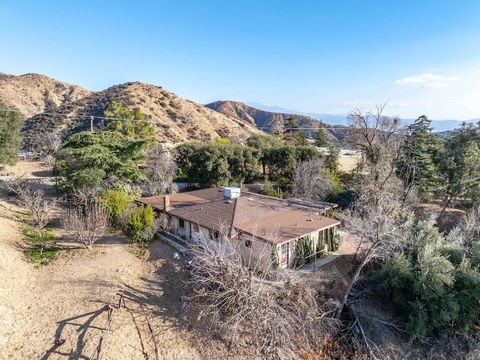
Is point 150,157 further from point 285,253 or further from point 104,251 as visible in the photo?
point 285,253

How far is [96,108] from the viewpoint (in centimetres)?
6272

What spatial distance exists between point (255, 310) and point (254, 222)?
6.20 m

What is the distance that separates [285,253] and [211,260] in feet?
18.3

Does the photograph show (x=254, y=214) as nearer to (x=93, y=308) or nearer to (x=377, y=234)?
(x=377, y=234)

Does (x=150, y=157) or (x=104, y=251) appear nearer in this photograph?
(x=104, y=251)

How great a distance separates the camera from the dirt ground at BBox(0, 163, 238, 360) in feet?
37.8

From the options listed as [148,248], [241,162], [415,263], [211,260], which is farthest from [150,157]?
[415,263]

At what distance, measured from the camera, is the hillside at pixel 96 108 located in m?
57.6

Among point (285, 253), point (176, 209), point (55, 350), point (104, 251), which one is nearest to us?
point (55, 350)

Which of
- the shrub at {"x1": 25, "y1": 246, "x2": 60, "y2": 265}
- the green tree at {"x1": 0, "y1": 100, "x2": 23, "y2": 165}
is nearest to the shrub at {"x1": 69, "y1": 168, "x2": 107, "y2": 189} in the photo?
the shrub at {"x1": 25, "y1": 246, "x2": 60, "y2": 265}

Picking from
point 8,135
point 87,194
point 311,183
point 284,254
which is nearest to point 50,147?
point 8,135

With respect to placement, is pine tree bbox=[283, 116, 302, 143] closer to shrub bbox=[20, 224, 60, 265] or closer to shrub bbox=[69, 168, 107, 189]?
shrub bbox=[69, 168, 107, 189]

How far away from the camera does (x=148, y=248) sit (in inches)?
769

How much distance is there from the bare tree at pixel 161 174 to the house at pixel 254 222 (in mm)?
5546
